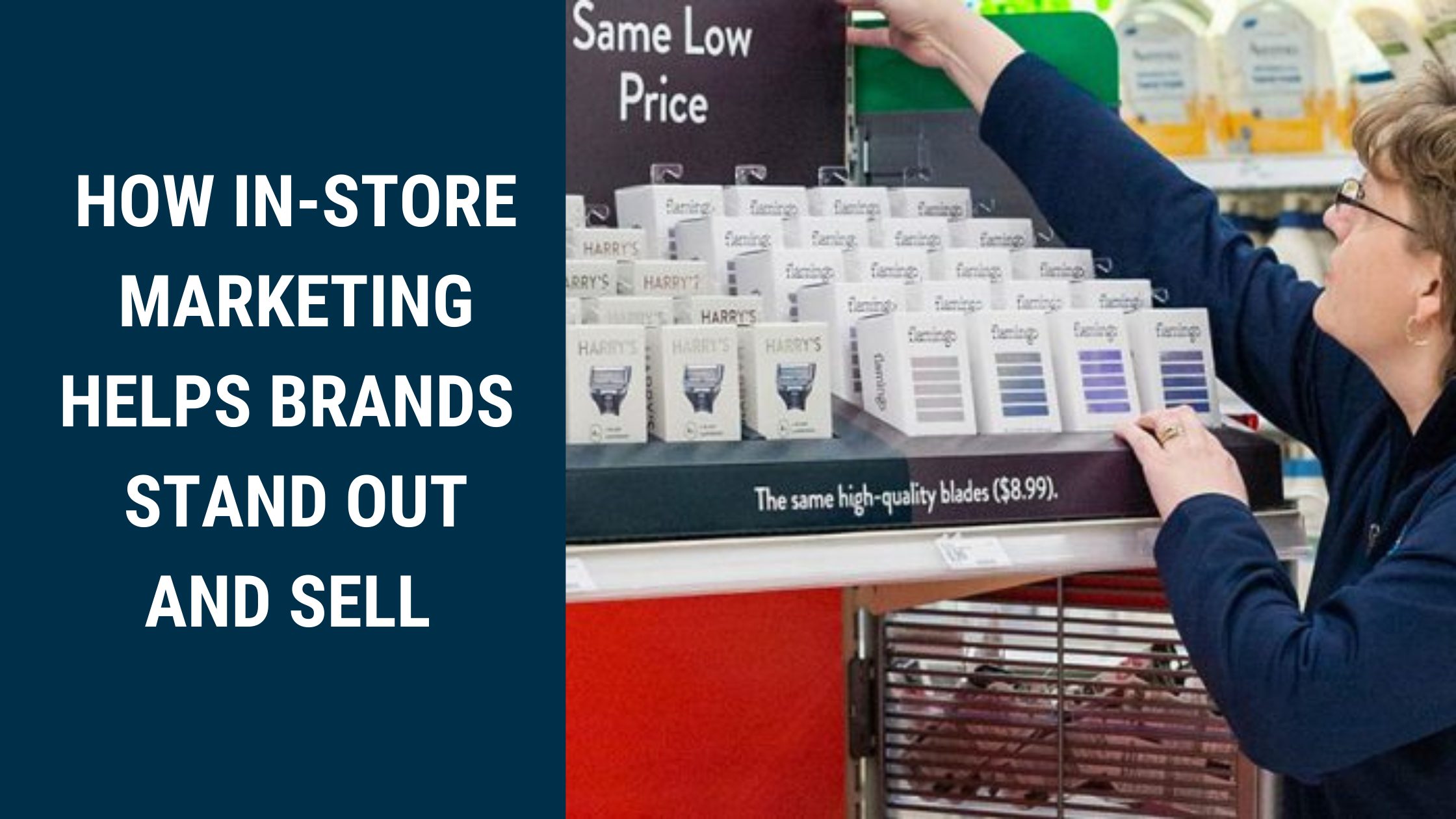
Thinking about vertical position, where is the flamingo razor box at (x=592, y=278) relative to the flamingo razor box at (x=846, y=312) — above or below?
above

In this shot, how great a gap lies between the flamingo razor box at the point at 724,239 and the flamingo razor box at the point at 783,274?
2 centimetres

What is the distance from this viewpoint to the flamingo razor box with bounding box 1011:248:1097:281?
2.48 m

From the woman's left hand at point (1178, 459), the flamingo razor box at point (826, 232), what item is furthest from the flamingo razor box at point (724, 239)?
the woman's left hand at point (1178, 459)

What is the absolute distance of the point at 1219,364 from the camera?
2.56 meters

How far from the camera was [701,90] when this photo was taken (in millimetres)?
2631

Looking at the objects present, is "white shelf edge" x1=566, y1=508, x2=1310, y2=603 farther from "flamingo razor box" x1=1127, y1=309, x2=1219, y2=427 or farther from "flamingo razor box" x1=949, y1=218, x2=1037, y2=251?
"flamingo razor box" x1=949, y1=218, x2=1037, y2=251

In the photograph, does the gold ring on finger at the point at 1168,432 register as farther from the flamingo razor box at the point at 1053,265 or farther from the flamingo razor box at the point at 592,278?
the flamingo razor box at the point at 592,278

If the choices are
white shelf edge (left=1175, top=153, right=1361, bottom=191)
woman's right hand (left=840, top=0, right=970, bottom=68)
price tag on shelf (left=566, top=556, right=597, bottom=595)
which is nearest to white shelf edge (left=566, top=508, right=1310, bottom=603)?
price tag on shelf (left=566, top=556, right=597, bottom=595)

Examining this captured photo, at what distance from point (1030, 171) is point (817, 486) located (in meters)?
0.73

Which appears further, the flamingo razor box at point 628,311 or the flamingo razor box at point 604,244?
the flamingo razor box at point 604,244

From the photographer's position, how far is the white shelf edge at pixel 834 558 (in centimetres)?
196

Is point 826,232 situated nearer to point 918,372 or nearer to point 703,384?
point 918,372

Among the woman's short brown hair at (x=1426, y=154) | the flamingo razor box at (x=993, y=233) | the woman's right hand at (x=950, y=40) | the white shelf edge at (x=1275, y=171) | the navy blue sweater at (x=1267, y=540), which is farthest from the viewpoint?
the white shelf edge at (x=1275, y=171)
